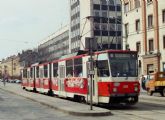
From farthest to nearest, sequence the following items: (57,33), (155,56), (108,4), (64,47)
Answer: (57,33) → (64,47) → (108,4) → (155,56)

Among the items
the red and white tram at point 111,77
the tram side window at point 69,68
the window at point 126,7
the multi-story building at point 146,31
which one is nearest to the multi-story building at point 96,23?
the window at point 126,7

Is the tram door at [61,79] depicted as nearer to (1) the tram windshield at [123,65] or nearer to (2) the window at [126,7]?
(1) the tram windshield at [123,65]

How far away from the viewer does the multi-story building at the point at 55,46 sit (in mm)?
129625

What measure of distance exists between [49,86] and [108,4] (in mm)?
71501

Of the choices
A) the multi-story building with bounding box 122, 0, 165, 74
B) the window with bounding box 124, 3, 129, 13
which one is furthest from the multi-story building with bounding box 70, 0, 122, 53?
the multi-story building with bounding box 122, 0, 165, 74

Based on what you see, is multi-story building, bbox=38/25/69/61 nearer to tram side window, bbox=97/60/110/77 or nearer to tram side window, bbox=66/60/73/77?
tram side window, bbox=66/60/73/77

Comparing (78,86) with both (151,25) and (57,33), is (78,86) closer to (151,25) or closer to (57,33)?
(151,25)

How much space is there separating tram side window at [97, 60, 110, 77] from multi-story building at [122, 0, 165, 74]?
33186mm

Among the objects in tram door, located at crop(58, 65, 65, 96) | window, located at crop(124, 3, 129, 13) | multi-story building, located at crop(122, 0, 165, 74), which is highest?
window, located at crop(124, 3, 129, 13)

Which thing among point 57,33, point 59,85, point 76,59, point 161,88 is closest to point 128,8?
point 161,88

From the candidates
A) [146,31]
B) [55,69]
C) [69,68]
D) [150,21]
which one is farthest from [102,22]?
[69,68]

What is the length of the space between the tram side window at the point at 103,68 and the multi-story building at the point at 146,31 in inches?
1307

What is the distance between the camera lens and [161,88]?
38.9 meters

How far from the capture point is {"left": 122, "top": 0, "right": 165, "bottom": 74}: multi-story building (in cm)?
5665
